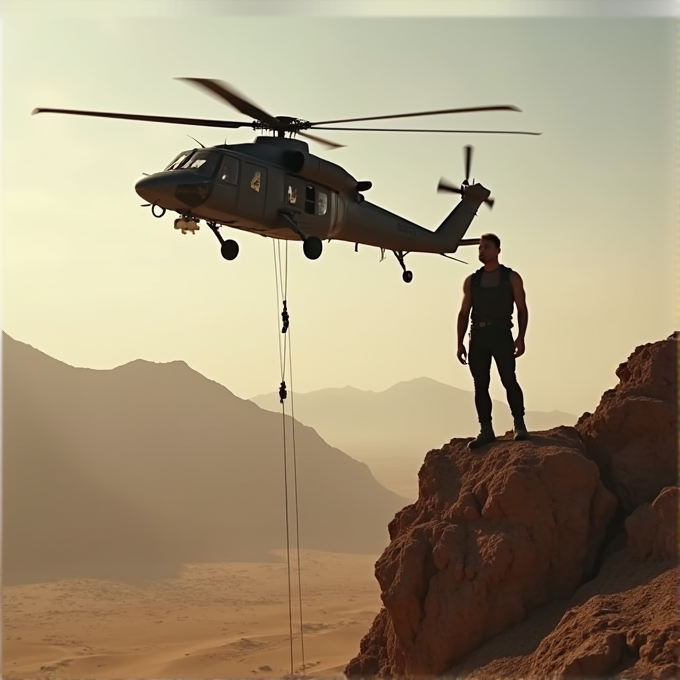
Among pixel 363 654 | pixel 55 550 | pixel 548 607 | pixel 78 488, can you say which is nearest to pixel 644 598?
pixel 548 607

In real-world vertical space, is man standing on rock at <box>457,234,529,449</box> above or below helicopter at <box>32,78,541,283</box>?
below

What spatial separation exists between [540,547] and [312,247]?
5767 mm

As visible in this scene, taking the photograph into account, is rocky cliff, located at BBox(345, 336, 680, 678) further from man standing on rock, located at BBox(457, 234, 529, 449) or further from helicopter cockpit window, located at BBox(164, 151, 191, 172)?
helicopter cockpit window, located at BBox(164, 151, 191, 172)

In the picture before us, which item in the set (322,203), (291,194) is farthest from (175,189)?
(322,203)

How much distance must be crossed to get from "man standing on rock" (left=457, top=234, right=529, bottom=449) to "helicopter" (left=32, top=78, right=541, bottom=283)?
9.75 ft

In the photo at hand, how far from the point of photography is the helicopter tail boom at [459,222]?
658 inches

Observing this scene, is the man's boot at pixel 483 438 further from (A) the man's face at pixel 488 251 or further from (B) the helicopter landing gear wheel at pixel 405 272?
(B) the helicopter landing gear wheel at pixel 405 272

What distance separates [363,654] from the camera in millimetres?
9062

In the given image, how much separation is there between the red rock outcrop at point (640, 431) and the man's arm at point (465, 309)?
1765mm

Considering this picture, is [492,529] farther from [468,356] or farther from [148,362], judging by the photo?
[148,362]

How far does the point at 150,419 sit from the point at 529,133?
66732 mm

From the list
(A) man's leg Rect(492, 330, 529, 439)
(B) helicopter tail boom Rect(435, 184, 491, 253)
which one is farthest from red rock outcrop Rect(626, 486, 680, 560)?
(B) helicopter tail boom Rect(435, 184, 491, 253)

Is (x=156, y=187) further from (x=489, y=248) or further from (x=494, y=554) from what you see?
(x=494, y=554)

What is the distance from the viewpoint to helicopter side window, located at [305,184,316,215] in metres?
12.2
